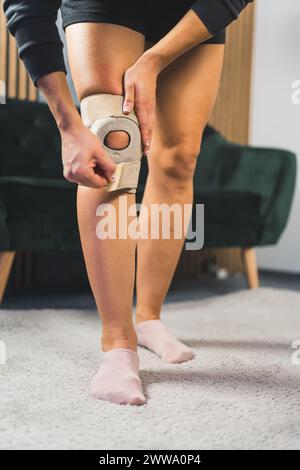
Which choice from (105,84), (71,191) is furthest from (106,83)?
(71,191)

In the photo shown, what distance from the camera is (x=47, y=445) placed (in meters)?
0.74

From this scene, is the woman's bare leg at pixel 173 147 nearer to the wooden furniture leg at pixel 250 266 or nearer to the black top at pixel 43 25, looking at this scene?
the black top at pixel 43 25

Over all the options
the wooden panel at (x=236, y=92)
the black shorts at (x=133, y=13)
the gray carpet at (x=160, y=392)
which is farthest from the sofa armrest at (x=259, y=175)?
the black shorts at (x=133, y=13)

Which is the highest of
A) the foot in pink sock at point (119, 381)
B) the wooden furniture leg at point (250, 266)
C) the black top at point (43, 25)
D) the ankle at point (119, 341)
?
the black top at point (43, 25)

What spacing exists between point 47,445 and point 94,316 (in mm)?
1024

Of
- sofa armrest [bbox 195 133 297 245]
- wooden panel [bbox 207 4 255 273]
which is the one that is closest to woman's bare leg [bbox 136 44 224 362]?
sofa armrest [bbox 195 133 297 245]

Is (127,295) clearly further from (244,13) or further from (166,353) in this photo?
(244,13)

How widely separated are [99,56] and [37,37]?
4.4 inches

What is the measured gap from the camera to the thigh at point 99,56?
986 millimetres

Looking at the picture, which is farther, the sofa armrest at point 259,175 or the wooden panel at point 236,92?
the wooden panel at point 236,92

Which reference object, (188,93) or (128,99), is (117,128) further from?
(188,93)

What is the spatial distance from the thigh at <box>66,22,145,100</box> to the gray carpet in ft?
1.78

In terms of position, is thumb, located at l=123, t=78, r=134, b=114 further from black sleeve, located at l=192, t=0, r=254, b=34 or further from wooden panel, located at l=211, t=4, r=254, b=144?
wooden panel, located at l=211, t=4, r=254, b=144

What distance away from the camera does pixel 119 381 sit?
3.11ft
